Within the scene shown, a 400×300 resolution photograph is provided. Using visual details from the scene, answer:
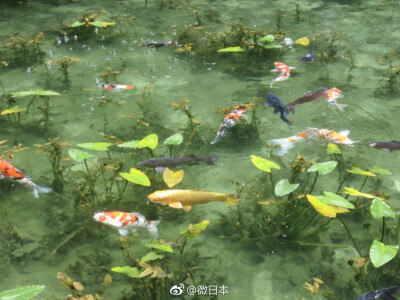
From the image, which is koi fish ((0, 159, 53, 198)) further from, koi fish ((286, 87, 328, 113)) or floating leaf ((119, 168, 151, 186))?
koi fish ((286, 87, 328, 113))

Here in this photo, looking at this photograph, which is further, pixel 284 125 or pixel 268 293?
pixel 284 125

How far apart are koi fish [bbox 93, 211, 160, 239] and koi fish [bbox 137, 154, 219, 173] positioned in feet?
1.64

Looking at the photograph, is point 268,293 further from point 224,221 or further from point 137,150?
point 137,150

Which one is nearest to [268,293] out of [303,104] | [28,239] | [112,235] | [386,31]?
[112,235]

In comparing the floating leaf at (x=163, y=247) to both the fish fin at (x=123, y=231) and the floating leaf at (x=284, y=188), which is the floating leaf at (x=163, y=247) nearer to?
the fish fin at (x=123, y=231)

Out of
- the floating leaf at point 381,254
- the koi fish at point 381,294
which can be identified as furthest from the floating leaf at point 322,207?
the koi fish at point 381,294

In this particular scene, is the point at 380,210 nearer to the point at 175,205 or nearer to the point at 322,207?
the point at 322,207

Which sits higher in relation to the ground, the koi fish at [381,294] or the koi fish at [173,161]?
the koi fish at [173,161]

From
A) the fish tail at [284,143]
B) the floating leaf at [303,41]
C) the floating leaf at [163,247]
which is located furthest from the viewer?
the floating leaf at [303,41]

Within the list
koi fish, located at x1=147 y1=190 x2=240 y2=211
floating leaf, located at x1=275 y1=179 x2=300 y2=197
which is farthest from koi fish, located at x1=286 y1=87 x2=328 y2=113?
koi fish, located at x1=147 y1=190 x2=240 y2=211

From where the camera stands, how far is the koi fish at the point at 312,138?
154 inches

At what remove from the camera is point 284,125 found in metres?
4.37

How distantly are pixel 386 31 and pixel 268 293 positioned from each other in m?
5.34

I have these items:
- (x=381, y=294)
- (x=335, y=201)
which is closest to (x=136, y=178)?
(x=335, y=201)
